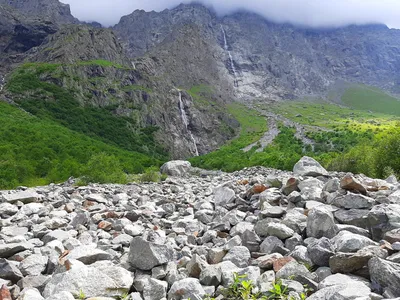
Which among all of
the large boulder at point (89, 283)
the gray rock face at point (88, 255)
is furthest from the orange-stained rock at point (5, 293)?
→ the gray rock face at point (88, 255)

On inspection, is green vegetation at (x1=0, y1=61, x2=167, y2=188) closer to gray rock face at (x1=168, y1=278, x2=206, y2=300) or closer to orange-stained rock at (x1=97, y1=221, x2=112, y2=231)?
orange-stained rock at (x1=97, y1=221, x2=112, y2=231)

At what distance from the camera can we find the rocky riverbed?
6.66m

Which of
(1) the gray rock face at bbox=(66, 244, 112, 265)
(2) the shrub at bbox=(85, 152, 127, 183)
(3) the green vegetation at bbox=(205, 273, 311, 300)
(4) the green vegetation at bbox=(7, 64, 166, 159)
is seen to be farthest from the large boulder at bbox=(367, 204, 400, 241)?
(4) the green vegetation at bbox=(7, 64, 166, 159)

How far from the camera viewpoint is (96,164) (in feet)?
145

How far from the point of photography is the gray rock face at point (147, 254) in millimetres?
8062

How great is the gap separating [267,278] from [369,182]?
10.6 meters

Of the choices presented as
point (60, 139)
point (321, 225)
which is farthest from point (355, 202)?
point (60, 139)

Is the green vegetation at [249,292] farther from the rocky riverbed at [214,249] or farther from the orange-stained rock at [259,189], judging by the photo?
the orange-stained rock at [259,189]

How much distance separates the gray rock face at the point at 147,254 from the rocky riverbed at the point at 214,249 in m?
0.02

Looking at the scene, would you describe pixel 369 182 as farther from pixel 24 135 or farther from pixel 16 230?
pixel 24 135

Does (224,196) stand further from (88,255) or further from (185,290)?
(185,290)

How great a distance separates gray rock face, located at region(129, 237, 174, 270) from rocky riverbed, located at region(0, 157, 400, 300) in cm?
2

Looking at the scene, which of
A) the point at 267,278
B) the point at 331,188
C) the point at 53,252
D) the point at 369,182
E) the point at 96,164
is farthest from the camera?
the point at 96,164

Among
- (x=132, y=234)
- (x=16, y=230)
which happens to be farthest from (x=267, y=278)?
(x=16, y=230)
